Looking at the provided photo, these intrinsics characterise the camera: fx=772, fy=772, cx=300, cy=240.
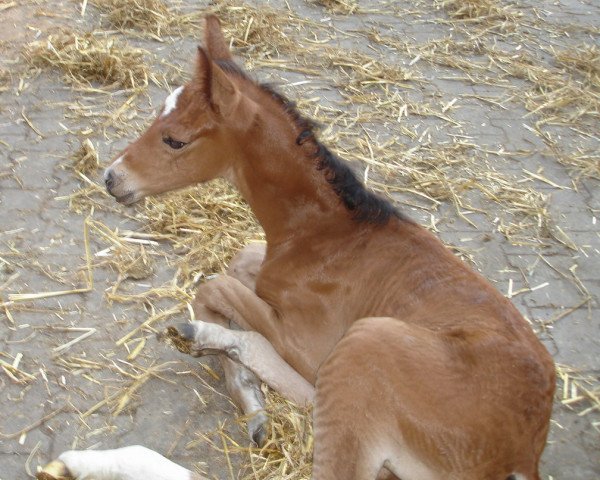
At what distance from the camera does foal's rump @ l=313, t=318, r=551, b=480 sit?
8.95ft

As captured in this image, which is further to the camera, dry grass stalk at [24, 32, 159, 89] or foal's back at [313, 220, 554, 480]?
dry grass stalk at [24, 32, 159, 89]

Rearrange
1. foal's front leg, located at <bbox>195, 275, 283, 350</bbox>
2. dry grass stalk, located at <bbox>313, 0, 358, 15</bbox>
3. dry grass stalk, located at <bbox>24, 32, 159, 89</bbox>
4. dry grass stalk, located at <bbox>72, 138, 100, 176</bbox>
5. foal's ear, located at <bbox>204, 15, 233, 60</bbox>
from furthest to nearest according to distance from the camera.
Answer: dry grass stalk, located at <bbox>313, 0, 358, 15</bbox>
dry grass stalk, located at <bbox>24, 32, 159, 89</bbox>
dry grass stalk, located at <bbox>72, 138, 100, 176</bbox>
foal's ear, located at <bbox>204, 15, 233, 60</bbox>
foal's front leg, located at <bbox>195, 275, 283, 350</bbox>

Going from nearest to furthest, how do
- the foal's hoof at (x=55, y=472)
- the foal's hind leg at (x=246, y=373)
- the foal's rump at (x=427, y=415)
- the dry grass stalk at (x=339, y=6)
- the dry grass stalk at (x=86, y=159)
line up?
the foal's rump at (x=427, y=415) < the foal's hoof at (x=55, y=472) < the foal's hind leg at (x=246, y=373) < the dry grass stalk at (x=86, y=159) < the dry grass stalk at (x=339, y=6)

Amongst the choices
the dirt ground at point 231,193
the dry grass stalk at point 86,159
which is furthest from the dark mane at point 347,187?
the dry grass stalk at point 86,159

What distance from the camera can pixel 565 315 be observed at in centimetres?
452

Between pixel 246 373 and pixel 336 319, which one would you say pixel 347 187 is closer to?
pixel 336 319

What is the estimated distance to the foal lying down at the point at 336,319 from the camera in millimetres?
2775

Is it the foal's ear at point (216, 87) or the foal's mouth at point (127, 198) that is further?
the foal's mouth at point (127, 198)

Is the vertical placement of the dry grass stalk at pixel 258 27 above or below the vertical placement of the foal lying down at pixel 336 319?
below

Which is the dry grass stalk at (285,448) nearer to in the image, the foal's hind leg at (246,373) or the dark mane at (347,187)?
the foal's hind leg at (246,373)

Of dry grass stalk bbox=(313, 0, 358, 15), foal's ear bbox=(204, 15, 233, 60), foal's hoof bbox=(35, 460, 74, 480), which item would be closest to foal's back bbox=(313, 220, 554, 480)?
foal's hoof bbox=(35, 460, 74, 480)

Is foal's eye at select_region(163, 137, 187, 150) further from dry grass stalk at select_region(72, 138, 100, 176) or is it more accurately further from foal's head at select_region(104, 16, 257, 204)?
dry grass stalk at select_region(72, 138, 100, 176)

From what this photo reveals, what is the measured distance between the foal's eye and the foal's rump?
53.7 inches

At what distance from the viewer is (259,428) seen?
3488 mm
